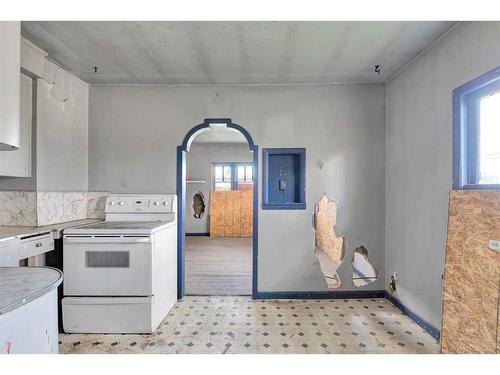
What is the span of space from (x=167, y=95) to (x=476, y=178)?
3362 millimetres

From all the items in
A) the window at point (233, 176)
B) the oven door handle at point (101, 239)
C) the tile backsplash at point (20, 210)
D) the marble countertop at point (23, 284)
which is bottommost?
the oven door handle at point (101, 239)

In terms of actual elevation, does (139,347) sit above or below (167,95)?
below

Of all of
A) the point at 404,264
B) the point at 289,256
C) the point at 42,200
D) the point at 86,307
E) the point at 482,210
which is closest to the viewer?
the point at 482,210

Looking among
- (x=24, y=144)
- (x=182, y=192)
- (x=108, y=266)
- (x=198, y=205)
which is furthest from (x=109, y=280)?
(x=198, y=205)

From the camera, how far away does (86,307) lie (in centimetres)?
256

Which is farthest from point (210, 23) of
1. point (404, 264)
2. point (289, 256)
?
point (404, 264)

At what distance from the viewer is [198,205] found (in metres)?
8.25

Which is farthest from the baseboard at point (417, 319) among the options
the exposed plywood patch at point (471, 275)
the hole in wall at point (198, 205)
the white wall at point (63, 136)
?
the hole in wall at point (198, 205)

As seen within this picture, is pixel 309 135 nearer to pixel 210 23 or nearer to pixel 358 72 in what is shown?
pixel 358 72

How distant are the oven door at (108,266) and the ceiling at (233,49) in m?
1.83

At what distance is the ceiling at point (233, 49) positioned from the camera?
2285 millimetres

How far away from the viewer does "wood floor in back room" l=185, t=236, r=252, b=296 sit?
372 cm

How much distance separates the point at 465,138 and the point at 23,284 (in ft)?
10.1

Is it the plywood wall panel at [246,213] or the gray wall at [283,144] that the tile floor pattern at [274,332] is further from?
the plywood wall panel at [246,213]
